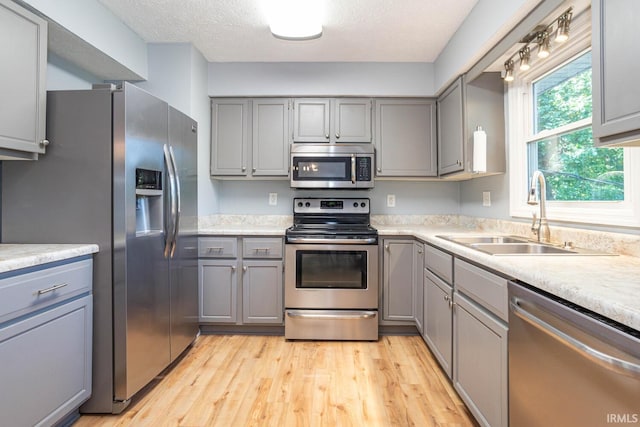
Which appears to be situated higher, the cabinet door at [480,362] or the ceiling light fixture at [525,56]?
the ceiling light fixture at [525,56]

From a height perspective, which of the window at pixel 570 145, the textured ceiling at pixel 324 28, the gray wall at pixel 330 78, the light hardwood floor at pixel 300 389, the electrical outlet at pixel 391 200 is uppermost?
the textured ceiling at pixel 324 28

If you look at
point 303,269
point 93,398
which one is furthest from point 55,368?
point 303,269

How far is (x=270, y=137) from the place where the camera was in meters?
3.19

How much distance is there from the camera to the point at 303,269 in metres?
2.78

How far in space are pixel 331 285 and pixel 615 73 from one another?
2.16m

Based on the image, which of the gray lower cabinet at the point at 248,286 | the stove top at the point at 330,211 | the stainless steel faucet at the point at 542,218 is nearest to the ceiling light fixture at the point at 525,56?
the stainless steel faucet at the point at 542,218

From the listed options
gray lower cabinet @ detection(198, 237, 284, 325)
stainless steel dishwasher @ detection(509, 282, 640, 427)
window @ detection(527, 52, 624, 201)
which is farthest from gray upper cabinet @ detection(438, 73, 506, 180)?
gray lower cabinet @ detection(198, 237, 284, 325)

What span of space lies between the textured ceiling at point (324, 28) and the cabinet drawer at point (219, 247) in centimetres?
164

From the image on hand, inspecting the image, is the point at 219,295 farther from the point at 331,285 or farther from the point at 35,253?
the point at 35,253

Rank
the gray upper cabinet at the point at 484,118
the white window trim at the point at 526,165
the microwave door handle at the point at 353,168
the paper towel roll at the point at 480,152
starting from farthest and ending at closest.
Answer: the microwave door handle at the point at 353,168 < the gray upper cabinet at the point at 484,118 < the paper towel roll at the point at 480,152 < the white window trim at the point at 526,165

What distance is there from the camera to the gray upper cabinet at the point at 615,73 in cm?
104

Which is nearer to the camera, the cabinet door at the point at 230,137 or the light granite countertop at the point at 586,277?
the light granite countertop at the point at 586,277

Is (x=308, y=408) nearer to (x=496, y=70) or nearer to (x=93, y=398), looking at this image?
(x=93, y=398)

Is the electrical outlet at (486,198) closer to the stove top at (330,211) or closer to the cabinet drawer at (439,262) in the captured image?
the cabinet drawer at (439,262)
